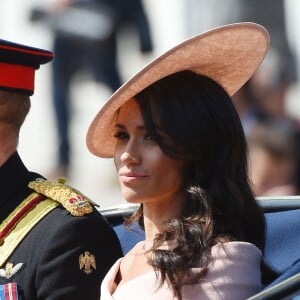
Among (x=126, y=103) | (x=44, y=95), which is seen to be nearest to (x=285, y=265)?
(x=126, y=103)

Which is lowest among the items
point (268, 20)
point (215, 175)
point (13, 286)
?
point (13, 286)

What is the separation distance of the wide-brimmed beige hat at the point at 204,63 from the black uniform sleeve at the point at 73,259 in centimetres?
22

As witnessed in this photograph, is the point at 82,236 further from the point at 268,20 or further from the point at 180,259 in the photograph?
the point at 268,20

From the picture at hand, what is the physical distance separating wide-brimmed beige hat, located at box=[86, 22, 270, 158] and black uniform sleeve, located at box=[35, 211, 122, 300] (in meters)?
0.22

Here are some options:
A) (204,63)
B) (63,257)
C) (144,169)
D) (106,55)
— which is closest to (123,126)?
(144,169)

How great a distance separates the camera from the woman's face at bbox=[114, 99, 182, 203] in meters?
4.02

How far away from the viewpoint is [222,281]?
3.91m

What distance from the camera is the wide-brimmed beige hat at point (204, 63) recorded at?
4.03 meters

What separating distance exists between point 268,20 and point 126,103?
6.04 metres

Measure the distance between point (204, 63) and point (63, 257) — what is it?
26.4 inches

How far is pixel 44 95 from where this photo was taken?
36.6 feet

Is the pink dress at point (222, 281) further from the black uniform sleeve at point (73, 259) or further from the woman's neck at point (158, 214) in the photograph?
the black uniform sleeve at point (73, 259)

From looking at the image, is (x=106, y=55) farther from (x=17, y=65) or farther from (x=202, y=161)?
(x=202, y=161)

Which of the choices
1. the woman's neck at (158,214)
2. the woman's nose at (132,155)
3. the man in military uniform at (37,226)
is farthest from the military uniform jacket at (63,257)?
the woman's nose at (132,155)
